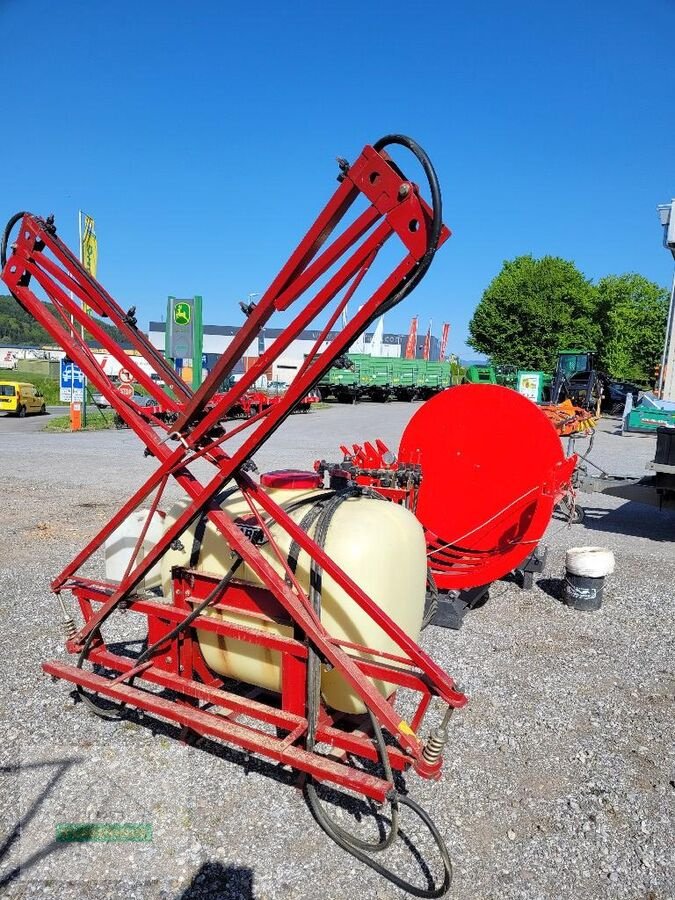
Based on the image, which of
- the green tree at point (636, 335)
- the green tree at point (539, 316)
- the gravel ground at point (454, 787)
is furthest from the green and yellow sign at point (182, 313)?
the green tree at point (636, 335)

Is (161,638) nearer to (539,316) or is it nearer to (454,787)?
(454,787)

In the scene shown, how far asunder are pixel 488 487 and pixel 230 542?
10.1ft

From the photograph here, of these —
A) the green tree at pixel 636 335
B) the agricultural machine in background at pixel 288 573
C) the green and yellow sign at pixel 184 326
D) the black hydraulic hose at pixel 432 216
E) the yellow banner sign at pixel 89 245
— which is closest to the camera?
the black hydraulic hose at pixel 432 216

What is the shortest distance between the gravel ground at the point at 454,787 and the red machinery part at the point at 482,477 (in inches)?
26.0

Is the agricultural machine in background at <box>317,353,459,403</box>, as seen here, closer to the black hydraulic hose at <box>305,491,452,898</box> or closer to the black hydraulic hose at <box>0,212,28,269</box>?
the black hydraulic hose at <box>0,212,28,269</box>

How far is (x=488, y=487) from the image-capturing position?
18.2ft

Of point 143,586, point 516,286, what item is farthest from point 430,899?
point 516,286

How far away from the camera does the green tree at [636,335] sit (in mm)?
44125

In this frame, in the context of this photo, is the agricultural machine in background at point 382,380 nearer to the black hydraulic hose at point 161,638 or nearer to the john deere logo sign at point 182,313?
the john deere logo sign at point 182,313

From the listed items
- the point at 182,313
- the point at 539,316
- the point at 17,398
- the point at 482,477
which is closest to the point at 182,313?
the point at 182,313

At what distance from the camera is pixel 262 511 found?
3609 millimetres

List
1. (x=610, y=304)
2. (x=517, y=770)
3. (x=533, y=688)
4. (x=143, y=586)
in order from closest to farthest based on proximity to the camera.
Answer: (x=517, y=770)
(x=143, y=586)
(x=533, y=688)
(x=610, y=304)

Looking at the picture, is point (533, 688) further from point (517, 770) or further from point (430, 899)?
point (430, 899)

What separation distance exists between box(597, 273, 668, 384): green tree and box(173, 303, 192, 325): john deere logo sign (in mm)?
32746
